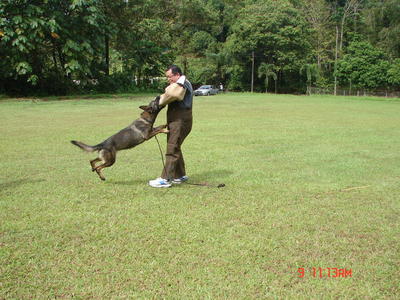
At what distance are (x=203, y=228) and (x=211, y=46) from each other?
5090 centimetres

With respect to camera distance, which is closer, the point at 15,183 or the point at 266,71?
the point at 15,183

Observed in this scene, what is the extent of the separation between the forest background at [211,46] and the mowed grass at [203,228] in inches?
869

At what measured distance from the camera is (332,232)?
4191 mm

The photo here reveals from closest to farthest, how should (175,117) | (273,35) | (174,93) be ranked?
(174,93)
(175,117)
(273,35)

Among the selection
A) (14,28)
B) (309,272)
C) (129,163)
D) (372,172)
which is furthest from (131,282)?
(14,28)

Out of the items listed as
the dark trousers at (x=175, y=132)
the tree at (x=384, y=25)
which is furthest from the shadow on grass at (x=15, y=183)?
the tree at (x=384, y=25)

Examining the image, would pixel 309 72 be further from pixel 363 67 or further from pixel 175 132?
pixel 175 132

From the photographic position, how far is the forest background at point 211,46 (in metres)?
27.9

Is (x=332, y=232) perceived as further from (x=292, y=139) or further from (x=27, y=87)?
(x=27, y=87)

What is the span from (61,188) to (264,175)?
3.45 metres

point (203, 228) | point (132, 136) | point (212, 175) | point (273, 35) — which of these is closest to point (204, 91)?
point (273, 35)
